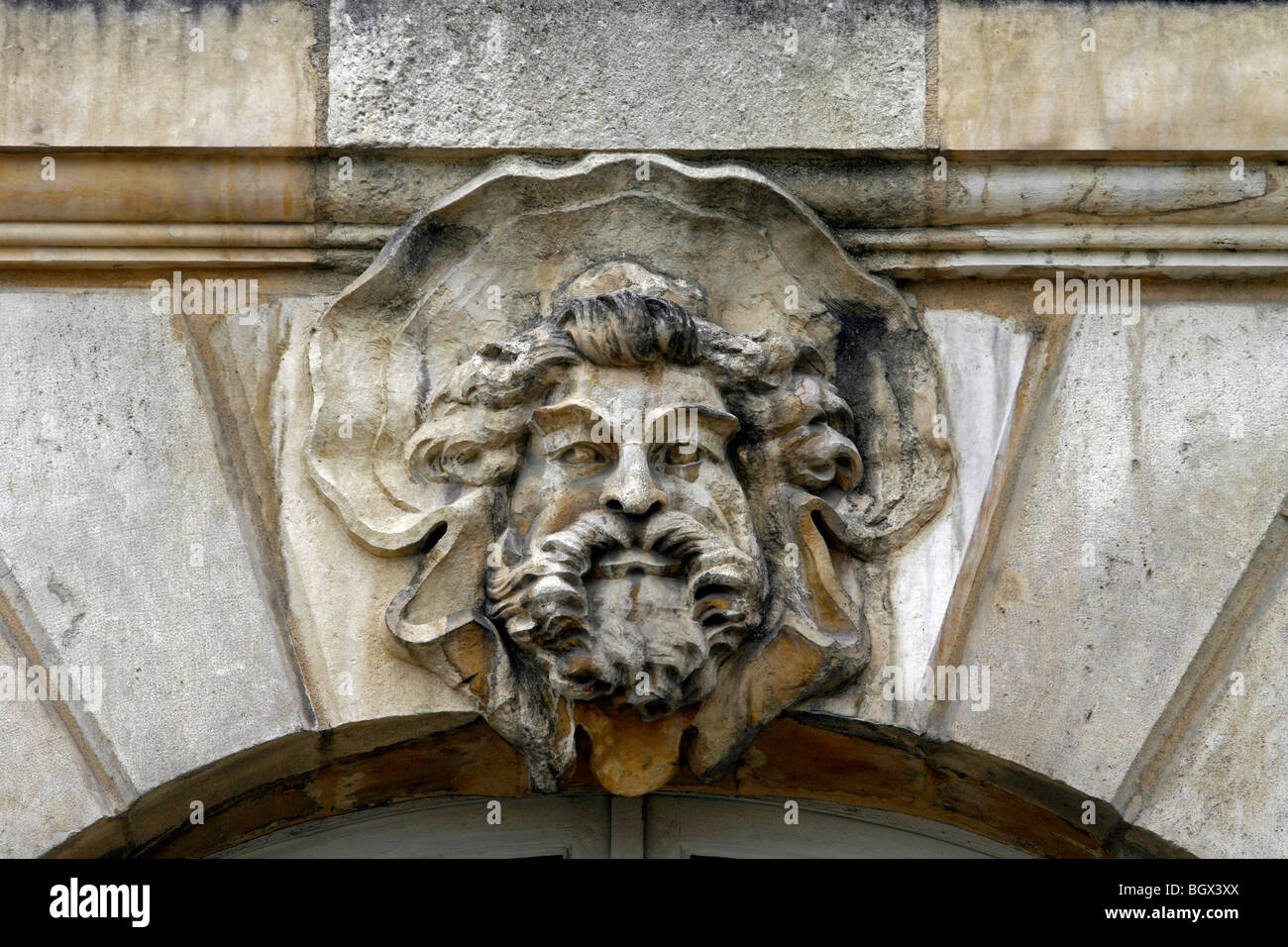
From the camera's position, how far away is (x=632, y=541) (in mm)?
3008

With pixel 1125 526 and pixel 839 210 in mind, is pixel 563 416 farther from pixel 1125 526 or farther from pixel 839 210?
pixel 1125 526

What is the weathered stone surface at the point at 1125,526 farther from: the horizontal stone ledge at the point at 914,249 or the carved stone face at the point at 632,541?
the carved stone face at the point at 632,541

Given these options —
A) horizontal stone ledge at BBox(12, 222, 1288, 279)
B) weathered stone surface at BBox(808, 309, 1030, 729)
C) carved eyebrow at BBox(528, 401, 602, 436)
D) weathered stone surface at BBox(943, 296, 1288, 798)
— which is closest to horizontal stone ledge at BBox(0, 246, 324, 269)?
horizontal stone ledge at BBox(12, 222, 1288, 279)

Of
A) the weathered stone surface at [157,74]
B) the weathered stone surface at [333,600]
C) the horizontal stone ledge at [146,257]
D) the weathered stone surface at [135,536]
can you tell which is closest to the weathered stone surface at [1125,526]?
the weathered stone surface at [333,600]

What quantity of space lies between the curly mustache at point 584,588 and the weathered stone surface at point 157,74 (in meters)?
0.89

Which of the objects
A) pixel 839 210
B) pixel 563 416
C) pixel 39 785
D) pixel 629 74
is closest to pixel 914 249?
pixel 839 210

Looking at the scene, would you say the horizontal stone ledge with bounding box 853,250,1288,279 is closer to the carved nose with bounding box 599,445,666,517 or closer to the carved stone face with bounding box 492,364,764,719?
the carved stone face with bounding box 492,364,764,719

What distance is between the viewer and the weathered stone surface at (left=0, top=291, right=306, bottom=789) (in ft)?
10.0

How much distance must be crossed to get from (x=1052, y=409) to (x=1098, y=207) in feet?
1.25

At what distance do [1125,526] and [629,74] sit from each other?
1183 millimetres

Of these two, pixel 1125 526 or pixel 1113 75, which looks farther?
pixel 1113 75

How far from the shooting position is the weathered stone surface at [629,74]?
3.26 metres

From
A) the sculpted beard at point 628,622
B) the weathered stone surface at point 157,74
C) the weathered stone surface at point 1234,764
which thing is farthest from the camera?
the weathered stone surface at point 157,74

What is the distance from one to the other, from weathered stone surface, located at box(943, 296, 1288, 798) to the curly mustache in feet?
1.40
